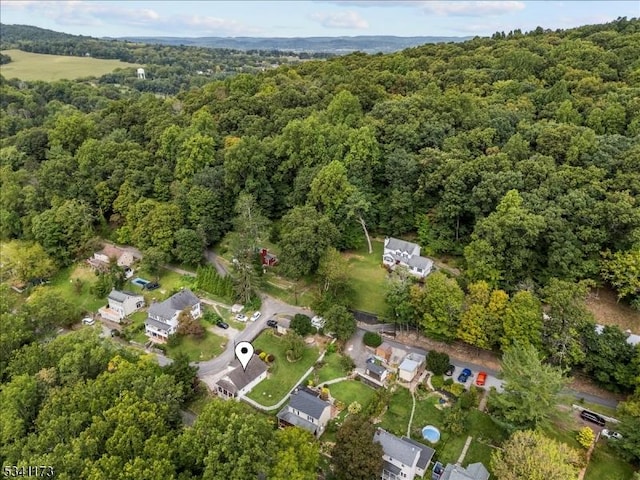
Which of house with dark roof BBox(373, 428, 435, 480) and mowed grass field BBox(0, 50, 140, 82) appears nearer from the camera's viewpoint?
house with dark roof BBox(373, 428, 435, 480)

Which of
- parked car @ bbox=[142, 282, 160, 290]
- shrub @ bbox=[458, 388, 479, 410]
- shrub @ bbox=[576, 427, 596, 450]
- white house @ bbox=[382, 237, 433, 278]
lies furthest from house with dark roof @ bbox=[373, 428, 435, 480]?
parked car @ bbox=[142, 282, 160, 290]

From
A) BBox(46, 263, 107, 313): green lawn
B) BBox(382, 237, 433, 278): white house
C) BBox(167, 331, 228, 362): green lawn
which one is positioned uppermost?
BBox(382, 237, 433, 278): white house

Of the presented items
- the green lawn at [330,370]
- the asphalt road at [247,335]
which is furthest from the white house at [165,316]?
the green lawn at [330,370]

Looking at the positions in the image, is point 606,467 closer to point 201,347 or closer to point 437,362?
point 437,362

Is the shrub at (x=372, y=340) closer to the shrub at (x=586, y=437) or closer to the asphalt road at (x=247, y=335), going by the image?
the asphalt road at (x=247, y=335)

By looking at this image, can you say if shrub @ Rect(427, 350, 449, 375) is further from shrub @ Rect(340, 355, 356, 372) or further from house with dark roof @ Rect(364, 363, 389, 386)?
shrub @ Rect(340, 355, 356, 372)

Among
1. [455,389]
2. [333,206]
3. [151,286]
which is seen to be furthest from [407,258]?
[151,286]
